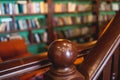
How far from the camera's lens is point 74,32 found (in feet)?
14.9

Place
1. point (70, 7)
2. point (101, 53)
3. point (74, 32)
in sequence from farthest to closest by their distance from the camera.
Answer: point (74, 32), point (70, 7), point (101, 53)

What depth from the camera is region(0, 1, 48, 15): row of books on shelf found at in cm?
329

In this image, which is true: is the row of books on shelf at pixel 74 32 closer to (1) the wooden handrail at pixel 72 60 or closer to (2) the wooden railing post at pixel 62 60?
(1) the wooden handrail at pixel 72 60

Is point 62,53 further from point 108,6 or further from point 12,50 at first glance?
point 108,6

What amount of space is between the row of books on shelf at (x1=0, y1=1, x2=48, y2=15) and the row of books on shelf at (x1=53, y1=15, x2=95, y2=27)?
1.42 ft

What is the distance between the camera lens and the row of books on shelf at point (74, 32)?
425cm

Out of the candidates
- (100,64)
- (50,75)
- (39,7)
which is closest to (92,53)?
(100,64)

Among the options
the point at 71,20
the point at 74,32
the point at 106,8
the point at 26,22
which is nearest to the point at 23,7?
the point at 26,22

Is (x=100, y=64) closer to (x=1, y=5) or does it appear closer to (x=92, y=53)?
(x=92, y=53)

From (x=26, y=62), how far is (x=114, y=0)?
510 cm

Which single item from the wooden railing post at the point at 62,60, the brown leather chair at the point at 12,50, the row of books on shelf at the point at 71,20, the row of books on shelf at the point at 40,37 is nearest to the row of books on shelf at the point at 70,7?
the row of books on shelf at the point at 71,20

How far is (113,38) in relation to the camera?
2.11 feet

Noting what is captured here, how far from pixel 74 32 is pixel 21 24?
1.53 meters

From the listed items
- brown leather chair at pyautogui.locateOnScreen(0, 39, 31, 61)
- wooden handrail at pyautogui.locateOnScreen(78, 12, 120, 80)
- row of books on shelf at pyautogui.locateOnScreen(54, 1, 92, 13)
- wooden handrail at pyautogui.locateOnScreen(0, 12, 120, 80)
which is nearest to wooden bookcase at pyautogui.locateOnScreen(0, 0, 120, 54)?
row of books on shelf at pyautogui.locateOnScreen(54, 1, 92, 13)
